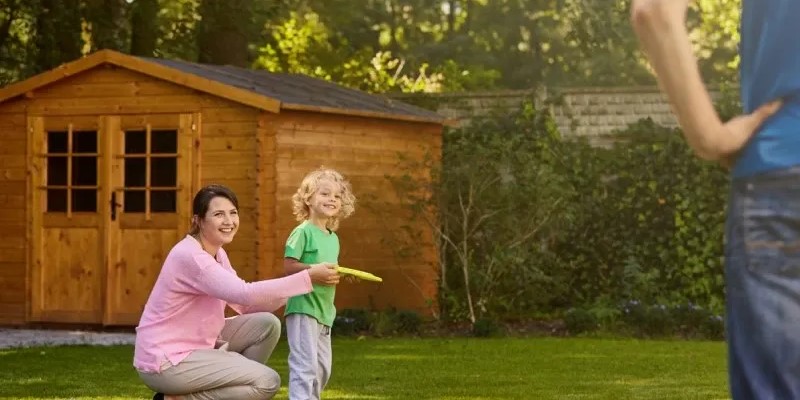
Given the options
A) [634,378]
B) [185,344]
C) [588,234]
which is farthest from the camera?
[588,234]

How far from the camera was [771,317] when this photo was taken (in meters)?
1.68

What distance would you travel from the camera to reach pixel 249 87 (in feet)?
48.0

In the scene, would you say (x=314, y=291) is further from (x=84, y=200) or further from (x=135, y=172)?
(x=84, y=200)

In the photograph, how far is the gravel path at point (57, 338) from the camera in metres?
13.0

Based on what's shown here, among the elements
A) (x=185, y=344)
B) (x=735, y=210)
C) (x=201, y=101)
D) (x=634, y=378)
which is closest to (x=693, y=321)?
(x=634, y=378)

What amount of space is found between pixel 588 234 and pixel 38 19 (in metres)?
7.25

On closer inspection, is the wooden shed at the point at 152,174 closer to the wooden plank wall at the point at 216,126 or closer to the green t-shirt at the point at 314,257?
the wooden plank wall at the point at 216,126

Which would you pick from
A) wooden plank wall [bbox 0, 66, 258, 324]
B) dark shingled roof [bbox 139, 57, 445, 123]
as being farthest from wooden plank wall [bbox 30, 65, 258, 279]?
dark shingled roof [bbox 139, 57, 445, 123]

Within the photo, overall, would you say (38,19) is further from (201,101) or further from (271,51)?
(271,51)

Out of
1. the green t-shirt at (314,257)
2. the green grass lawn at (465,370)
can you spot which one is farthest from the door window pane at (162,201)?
the green t-shirt at (314,257)

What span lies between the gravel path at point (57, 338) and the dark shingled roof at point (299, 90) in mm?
2600

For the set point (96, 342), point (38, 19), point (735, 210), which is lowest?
point (96, 342)

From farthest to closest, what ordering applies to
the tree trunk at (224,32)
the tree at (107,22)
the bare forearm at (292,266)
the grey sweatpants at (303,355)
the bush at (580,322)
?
the tree at (107,22), the tree trunk at (224,32), the bush at (580,322), the bare forearm at (292,266), the grey sweatpants at (303,355)

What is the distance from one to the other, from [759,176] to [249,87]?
13085 mm
